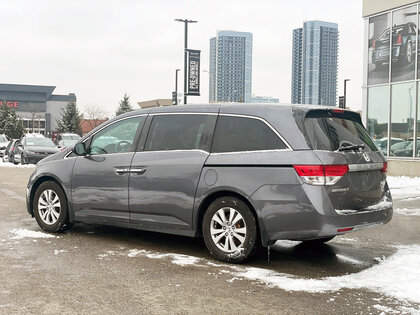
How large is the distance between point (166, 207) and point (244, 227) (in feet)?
3.46

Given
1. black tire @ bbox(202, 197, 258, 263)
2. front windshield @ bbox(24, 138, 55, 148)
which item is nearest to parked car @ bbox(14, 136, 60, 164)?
front windshield @ bbox(24, 138, 55, 148)

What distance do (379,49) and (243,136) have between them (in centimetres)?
1683

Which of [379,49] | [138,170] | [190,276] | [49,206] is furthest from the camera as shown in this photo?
[379,49]

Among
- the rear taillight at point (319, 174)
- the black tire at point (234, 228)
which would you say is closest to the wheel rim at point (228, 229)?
the black tire at point (234, 228)

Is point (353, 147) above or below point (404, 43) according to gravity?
below

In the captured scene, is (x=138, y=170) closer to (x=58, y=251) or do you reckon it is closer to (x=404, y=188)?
(x=58, y=251)

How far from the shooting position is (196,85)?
109 ft

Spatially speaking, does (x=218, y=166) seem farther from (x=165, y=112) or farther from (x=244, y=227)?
(x=165, y=112)

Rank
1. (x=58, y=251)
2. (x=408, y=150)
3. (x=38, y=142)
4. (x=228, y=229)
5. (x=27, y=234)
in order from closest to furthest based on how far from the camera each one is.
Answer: (x=228, y=229) → (x=58, y=251) → (x=27, y=234) → (x=408, y=150) → (x=38, y=142)

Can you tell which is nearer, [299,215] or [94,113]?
[299,215]

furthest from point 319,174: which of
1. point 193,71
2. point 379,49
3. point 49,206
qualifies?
point 193,71

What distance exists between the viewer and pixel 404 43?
1994 cm

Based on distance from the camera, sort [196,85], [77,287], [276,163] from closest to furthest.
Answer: [77,287]
[276,163]
[196,85]

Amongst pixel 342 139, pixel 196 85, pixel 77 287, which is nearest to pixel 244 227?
pixel 342 139
